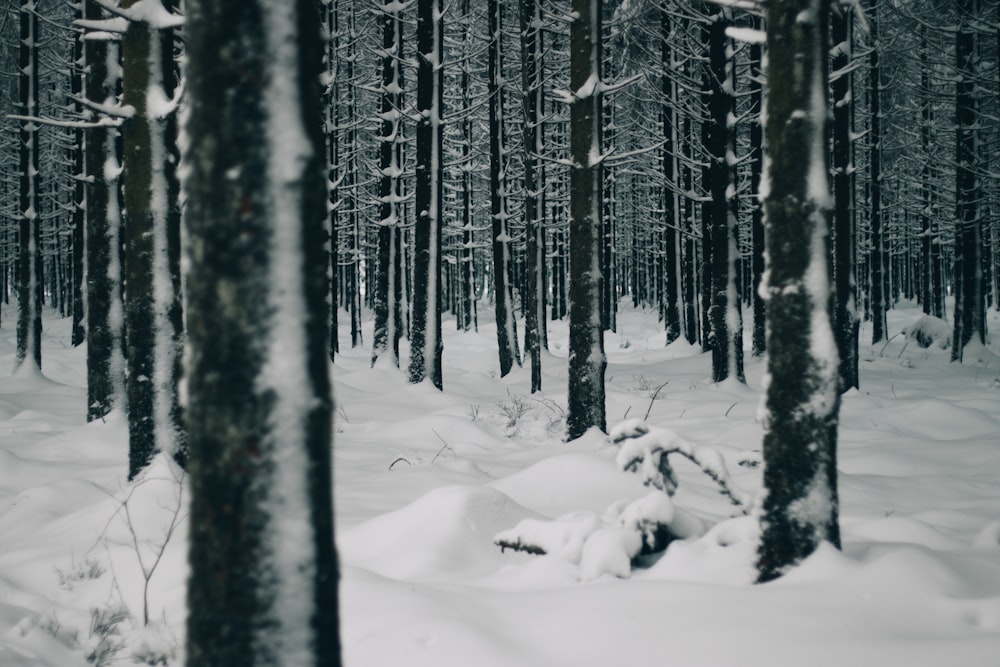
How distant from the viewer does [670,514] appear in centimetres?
405

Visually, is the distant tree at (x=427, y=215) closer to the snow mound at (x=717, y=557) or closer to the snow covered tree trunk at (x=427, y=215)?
the snow covered tree trunk at (x=427, y=215)

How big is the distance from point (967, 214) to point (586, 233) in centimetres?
1330

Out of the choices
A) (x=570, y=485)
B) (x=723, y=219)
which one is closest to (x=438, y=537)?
(x=570, y=485)

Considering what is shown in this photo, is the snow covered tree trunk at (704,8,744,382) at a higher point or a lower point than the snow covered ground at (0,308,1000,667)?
higher

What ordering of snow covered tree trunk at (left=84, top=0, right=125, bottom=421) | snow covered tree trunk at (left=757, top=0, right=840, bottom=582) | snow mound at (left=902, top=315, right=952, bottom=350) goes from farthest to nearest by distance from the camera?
snow mound at (left=902, top=315, right=952, bottom=350) → snow covered tree trunk at (left=84, top=0, right=125, bottom=421) → snow covered tree trunk at (left=757, top=0, right=840, bottom=582)

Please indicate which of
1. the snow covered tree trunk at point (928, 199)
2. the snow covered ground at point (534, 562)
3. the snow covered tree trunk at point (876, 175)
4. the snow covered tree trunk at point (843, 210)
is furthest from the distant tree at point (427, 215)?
the snow covered tree trunk at point (928, 199)

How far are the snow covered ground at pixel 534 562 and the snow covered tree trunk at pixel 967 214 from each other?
8898 mm

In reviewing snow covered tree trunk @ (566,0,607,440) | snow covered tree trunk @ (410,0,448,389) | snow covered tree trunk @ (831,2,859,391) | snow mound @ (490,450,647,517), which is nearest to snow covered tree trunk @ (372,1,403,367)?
snow covered tree trunk @ (410,0,448,389)

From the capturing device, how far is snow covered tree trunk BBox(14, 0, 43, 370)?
42.9 feet

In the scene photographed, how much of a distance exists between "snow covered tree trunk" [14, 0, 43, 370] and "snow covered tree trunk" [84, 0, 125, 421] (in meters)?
6.02

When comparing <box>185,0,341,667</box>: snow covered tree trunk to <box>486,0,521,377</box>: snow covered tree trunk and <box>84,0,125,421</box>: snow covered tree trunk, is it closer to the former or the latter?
<box>84,0,125,421</box>: snow covered tree trunk

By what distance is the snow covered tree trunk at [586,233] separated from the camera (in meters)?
7.69

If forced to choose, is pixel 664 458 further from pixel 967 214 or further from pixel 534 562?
pixel 967 214

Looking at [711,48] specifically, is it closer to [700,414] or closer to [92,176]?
[700,414]
